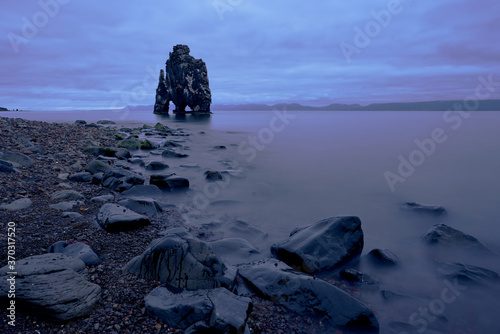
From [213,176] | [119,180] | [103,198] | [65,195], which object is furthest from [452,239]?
[65,195]

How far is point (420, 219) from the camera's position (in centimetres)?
791

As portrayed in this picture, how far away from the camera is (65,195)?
694 cm

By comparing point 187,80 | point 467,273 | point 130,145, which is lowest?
point 467,273

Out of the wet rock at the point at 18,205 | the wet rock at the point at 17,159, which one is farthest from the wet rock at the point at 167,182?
the wet rock at the point at 17,159

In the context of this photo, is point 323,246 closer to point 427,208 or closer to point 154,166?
point 427,208

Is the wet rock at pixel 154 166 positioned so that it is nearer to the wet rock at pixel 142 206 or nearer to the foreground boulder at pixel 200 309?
the wet rock at pixel 142 206

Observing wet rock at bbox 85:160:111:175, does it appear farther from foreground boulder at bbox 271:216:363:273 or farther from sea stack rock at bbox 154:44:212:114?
sea stack rock at bbox 154:44:212:114

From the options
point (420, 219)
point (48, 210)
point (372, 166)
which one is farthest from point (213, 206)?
point (372, 166)

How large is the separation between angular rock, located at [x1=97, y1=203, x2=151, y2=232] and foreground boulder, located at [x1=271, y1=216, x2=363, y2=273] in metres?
2.77

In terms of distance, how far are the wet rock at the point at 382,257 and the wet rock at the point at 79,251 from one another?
4.83 meters

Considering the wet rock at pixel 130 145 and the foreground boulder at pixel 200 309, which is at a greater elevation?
the wet rock at pixel 130 145

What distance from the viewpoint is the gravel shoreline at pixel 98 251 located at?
3072mm

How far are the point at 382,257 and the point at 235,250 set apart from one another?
283 centimetres

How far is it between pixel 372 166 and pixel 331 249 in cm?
1200
